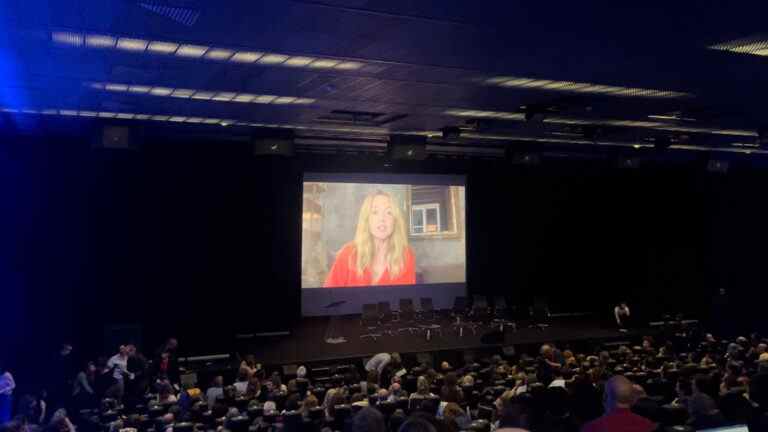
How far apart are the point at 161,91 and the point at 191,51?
100 inches

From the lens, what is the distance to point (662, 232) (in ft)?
69.5

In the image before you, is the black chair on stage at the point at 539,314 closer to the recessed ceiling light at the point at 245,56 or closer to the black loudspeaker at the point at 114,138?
the black loudspeaker at the point at 114,138

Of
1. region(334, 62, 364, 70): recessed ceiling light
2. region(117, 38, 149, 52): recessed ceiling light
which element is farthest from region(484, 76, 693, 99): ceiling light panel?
region(117, 38, 149, 52): recessed ceiling light

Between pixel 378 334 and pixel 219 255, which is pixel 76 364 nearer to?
pixel 219 255

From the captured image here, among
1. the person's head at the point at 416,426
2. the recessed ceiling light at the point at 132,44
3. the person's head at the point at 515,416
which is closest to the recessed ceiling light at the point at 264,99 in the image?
the recessed ceiling light at the point at 132,44

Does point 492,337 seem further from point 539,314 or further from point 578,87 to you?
point 578,87

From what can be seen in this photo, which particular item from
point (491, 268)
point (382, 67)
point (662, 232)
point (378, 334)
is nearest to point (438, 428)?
point (382, 67)

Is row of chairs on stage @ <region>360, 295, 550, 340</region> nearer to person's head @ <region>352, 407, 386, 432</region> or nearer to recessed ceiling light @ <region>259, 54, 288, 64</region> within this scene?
recessed ceiling light @ <region>259, 54, 288, 64</region>

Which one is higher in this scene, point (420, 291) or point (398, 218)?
point (398, 218)

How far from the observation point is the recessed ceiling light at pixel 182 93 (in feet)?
32.6

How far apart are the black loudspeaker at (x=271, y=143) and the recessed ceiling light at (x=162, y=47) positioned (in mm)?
5566

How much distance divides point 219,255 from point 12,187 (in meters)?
4.30

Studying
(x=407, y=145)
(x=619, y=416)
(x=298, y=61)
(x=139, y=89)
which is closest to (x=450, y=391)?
(x=619, y=416)

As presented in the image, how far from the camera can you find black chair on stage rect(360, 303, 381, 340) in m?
15.6
